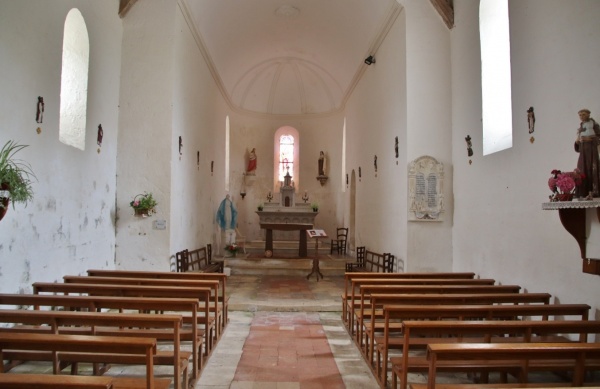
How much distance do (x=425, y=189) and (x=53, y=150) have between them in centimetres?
611

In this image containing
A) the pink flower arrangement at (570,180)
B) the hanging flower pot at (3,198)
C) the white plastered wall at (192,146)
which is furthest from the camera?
the white plastered wall at (192,146)

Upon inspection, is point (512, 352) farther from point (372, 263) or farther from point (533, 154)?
point (372, 263)

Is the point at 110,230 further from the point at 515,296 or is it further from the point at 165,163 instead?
the point at 515,296

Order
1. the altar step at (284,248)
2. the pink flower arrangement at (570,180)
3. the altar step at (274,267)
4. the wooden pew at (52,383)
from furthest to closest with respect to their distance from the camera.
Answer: the altar step at (284,248) → the altar step at (274,267) → the pink flower arrangement at (570,180) → the wooden pew at (52,383)

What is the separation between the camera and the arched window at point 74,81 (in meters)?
6.21

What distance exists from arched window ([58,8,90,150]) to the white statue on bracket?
5.72 meters

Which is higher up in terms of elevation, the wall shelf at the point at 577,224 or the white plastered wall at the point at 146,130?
the white plastered wall at the point at 146,130

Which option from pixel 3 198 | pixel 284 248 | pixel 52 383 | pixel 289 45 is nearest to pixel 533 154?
pixel 52 383

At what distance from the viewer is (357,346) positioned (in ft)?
16.9

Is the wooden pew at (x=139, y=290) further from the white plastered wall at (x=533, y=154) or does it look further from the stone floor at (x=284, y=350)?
the white plastered wall at (x=533, y=154)

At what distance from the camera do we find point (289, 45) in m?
13.4

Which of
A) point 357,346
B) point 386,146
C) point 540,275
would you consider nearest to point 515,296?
point 540,275

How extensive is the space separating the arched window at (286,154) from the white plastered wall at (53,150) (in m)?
9.38

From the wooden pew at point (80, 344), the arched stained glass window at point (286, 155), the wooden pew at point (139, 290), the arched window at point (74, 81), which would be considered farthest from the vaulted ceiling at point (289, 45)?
the wooden pew at point (80, 344)
